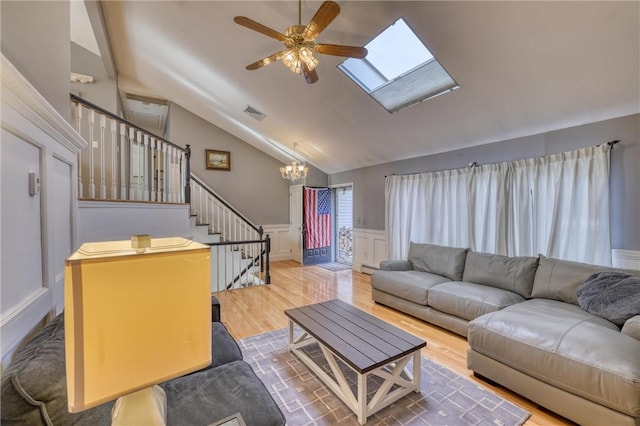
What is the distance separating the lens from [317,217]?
6664mm

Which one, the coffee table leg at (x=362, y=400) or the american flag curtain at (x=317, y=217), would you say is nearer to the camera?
the coffee table leg at (x=362, y=400)

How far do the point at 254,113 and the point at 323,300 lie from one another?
140 inches

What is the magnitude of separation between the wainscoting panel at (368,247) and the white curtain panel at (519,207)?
1.81ft

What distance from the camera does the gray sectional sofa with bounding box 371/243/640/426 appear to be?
157 centimetres

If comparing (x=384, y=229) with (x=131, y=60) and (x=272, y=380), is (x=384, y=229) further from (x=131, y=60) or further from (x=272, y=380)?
(x=131, y=60)

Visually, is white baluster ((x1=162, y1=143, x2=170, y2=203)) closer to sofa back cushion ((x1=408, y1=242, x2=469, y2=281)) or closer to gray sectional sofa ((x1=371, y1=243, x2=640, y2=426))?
gray sectional sofa ((x1=371, y1=243, x2=640, y2=426))

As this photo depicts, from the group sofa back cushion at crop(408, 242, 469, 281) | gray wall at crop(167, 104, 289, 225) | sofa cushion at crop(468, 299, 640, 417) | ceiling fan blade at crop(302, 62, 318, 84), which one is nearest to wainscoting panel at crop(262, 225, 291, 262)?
gray wall at crop(167, 104, 289, 225)

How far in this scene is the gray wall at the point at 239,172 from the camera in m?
6.09

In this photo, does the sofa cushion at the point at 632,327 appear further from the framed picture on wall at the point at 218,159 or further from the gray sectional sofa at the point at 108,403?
the framed picture on wall at the point at 218,159

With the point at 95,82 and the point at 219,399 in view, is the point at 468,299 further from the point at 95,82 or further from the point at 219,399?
the point at 95,82

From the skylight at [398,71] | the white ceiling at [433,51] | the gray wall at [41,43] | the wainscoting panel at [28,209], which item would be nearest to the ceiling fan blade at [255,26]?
the white ceiling at [433,51]

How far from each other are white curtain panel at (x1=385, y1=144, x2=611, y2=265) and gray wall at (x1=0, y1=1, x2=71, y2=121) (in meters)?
4.30

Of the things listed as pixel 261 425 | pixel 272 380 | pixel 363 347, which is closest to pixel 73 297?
pixel 261 425

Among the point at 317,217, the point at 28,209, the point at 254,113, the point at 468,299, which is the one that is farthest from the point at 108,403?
the point at 317,217
